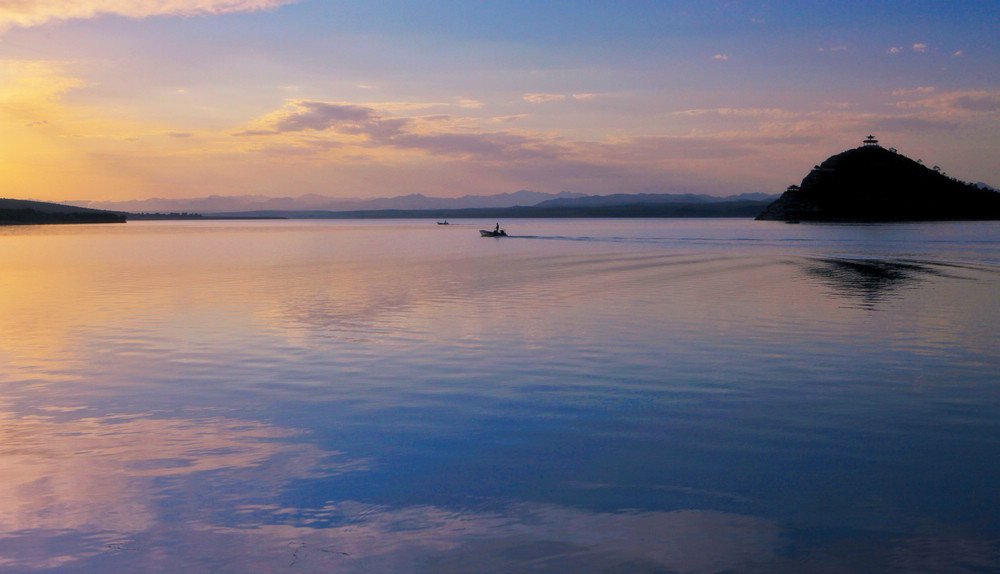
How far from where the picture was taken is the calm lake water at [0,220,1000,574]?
8.41 meters

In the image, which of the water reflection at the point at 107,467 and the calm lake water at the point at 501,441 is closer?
the calm lake water at the point at 501,441

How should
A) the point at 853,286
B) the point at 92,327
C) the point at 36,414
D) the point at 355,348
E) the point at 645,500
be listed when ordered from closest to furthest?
1. the point at 645,500
2. the point at 36,414
3. the point at 355,348
4. the point at 92,327
5. the point at 853,286

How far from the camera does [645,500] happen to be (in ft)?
32.0

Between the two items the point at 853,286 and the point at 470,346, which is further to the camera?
the point at 853,286

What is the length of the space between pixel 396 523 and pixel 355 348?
12.4 meters

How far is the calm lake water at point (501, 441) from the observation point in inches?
331

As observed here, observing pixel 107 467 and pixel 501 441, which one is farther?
pixel 501 441

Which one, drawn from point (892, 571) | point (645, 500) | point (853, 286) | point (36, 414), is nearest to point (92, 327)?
point (36, 414)

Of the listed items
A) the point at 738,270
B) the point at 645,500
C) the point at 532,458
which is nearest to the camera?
the point at 645,500

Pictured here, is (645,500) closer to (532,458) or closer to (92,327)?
(532,458)

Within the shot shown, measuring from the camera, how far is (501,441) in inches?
483

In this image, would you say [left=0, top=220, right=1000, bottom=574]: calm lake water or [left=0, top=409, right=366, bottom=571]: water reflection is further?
[left=0, top=409, right=366, bottom=571]: water reflection

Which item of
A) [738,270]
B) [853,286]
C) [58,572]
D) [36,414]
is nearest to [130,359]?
[36,414]

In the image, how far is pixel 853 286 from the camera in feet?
130
